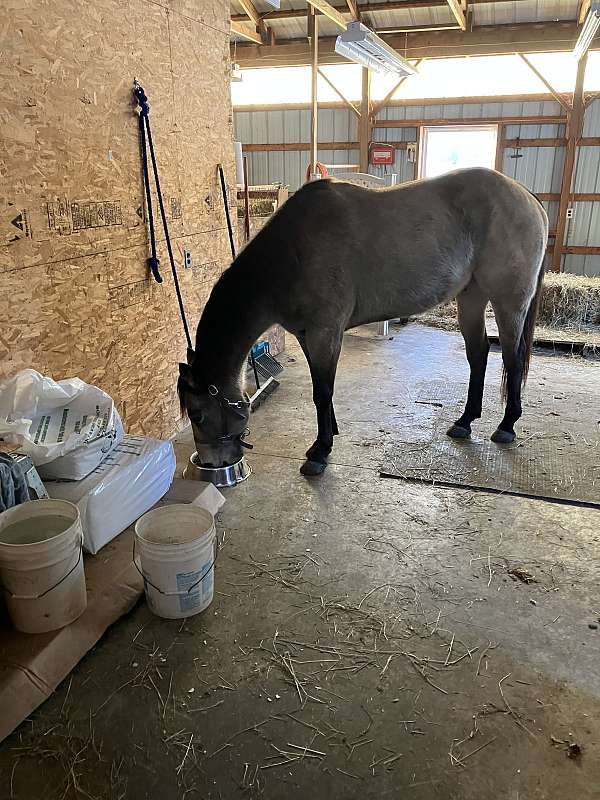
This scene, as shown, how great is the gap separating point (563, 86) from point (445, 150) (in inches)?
84.1

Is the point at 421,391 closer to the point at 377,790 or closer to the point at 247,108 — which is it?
the point at 377,790

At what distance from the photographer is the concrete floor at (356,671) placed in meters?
1.64

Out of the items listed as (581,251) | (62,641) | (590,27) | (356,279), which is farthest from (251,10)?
(62,641)

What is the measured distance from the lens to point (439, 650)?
6.83 ft

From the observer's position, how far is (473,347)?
4020 millimetres

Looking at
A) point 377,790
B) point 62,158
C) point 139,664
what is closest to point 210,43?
point 62,158

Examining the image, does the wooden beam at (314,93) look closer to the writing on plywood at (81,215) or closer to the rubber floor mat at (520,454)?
the rubber floor mat at (520,454)

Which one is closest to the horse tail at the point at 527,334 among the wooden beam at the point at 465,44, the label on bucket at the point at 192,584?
the label on bucket at the point at 192,584

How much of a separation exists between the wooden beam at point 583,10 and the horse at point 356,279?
6329 mm

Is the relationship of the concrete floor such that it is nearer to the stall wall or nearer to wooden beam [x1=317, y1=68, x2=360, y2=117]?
the stall wall

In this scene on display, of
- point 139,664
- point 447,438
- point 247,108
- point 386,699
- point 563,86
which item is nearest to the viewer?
point 386,699

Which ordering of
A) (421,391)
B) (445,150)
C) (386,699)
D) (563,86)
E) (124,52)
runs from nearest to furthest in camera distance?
1. (386,699)
2. (124,52)
3. (421,391)
4. (563,86)
5. (445,150)

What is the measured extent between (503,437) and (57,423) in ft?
8.80

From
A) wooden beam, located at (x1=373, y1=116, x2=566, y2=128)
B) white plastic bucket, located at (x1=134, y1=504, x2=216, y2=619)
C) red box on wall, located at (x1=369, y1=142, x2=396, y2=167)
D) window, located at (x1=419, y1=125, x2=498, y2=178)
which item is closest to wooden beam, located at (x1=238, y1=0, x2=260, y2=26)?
wooden beam, located at (x1=373, y1=116, x2=566, y2=128)
